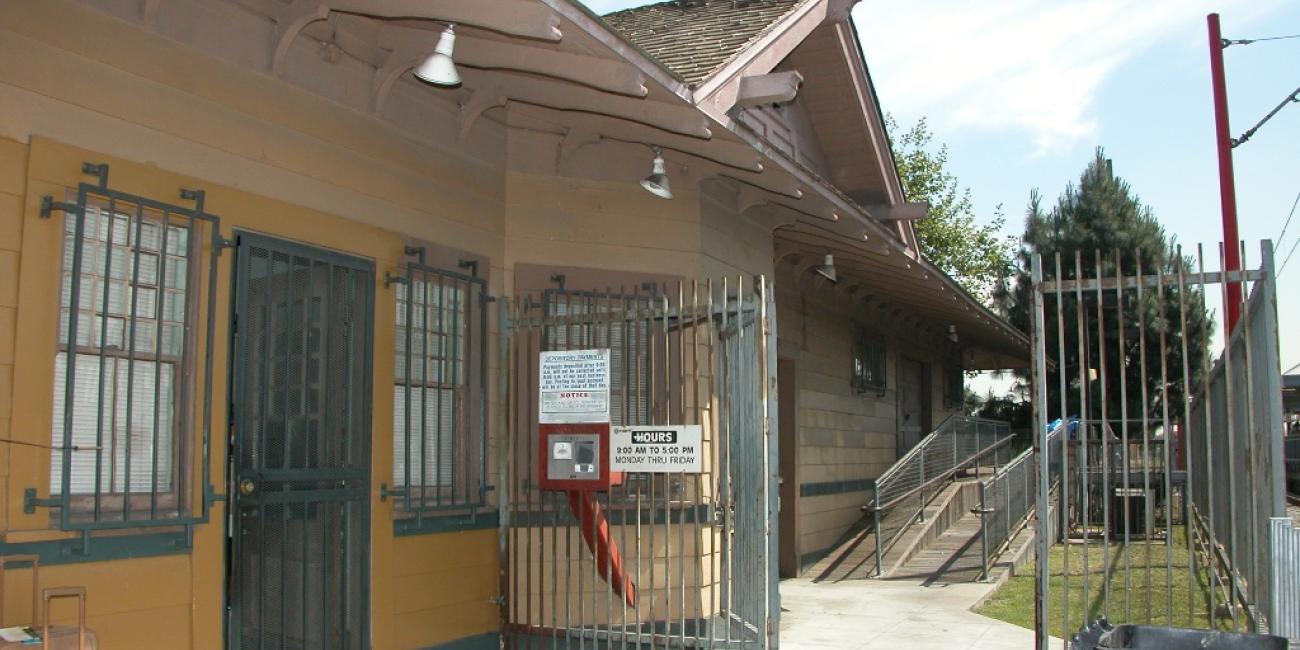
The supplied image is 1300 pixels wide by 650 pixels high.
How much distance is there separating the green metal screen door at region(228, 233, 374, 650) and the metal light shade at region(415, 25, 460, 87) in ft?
4.12

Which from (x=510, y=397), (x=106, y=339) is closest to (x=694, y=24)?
(x=510, y=397)

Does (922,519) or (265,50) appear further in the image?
(922,519)

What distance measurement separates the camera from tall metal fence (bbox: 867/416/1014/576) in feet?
41.0

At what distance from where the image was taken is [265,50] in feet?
20.0

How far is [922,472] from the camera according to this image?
13461mm

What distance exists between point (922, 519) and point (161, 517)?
9.94m

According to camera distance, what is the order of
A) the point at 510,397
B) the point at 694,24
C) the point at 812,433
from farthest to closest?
the point at 812,433 < the point at 694,24 < the point at 510,397

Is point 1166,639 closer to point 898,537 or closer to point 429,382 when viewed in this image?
point 429,382

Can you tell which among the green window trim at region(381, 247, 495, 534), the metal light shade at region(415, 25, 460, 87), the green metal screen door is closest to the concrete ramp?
the green window trim at region(381, 247, 495, 534)

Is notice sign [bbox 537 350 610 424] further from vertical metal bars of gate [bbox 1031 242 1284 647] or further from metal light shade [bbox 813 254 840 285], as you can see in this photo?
metal light shade [bbox 813 254 840 285]

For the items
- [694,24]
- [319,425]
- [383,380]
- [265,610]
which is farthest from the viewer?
[694,24]

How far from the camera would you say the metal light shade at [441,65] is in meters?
5.70

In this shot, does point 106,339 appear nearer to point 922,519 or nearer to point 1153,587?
point 1153,587

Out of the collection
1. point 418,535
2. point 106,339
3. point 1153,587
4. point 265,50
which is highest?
point 265,50
